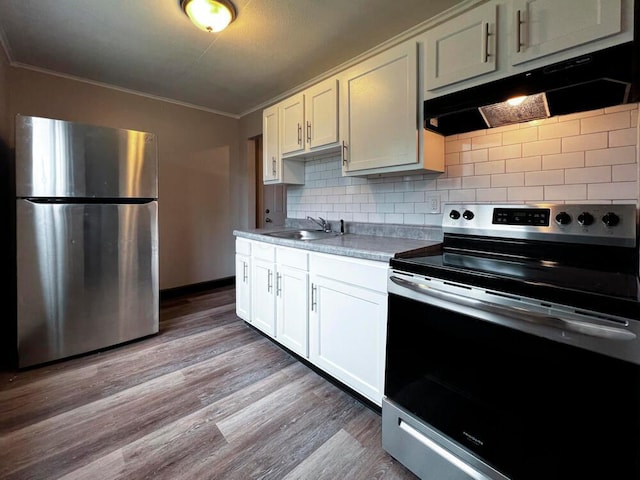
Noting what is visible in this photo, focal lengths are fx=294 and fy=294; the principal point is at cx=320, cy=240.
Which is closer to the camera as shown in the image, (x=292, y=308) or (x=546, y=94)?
(x=546, y=94)

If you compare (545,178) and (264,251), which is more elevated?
(545,178)

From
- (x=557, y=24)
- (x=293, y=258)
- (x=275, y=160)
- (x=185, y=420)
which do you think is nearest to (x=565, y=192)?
(x=557, y=24)

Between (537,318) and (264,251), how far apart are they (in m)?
1.78

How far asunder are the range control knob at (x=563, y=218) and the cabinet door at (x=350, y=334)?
2.77 ft

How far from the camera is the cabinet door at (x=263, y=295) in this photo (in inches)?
88.7

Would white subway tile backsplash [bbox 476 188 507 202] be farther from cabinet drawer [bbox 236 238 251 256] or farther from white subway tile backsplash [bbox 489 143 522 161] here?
cabinet drawer [bbox 236 238 251 256]

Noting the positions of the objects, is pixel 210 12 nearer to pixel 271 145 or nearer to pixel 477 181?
pixel 271 145

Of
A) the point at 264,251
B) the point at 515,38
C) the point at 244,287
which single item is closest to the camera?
the point at 515,38

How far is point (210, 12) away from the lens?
1.80m

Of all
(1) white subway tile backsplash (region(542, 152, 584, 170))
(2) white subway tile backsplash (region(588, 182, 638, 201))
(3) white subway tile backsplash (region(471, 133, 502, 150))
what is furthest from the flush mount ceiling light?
(2) white subway tile backsplash (region(588, 182, 638, 201))

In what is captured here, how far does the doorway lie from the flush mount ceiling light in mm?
2029

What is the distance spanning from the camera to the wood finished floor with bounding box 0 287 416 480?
129cm

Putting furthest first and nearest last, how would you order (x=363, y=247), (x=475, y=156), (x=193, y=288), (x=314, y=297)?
(x=193, y=288) < (x=314, y=297) < (x=475, y=156) < (x=363, y=247)

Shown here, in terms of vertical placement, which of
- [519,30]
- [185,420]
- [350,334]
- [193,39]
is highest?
[193,39]
